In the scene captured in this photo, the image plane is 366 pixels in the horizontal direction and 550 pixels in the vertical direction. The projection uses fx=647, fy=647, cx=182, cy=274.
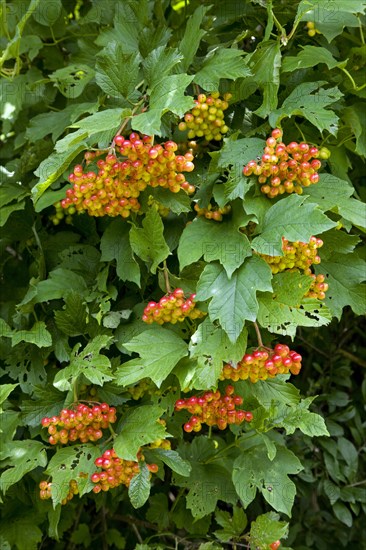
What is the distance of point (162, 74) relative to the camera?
1503 mm

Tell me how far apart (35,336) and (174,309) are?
1.42 feet

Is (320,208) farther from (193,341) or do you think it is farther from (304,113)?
(193,341)

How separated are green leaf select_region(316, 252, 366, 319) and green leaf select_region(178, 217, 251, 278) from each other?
357 millimetres

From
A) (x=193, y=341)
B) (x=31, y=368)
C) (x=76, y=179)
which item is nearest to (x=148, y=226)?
(x=76, y=179)

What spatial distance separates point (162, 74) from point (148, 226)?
0.35 meters

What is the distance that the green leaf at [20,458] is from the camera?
1.62m

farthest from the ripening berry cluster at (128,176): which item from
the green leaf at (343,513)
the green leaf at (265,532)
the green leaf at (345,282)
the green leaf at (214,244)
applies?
the green leaf at (343,513)

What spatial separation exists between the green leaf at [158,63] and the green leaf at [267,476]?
989mm

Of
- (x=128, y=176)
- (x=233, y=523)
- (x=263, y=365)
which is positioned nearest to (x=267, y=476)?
(x=233, y=523)

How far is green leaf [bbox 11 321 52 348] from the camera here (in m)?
1.68

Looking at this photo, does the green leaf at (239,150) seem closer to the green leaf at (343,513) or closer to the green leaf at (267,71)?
the green leaf at (267,71)

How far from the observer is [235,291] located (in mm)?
1385

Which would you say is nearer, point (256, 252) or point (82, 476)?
point (256, 252)

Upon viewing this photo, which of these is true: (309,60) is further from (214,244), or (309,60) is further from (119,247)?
(119,247)
